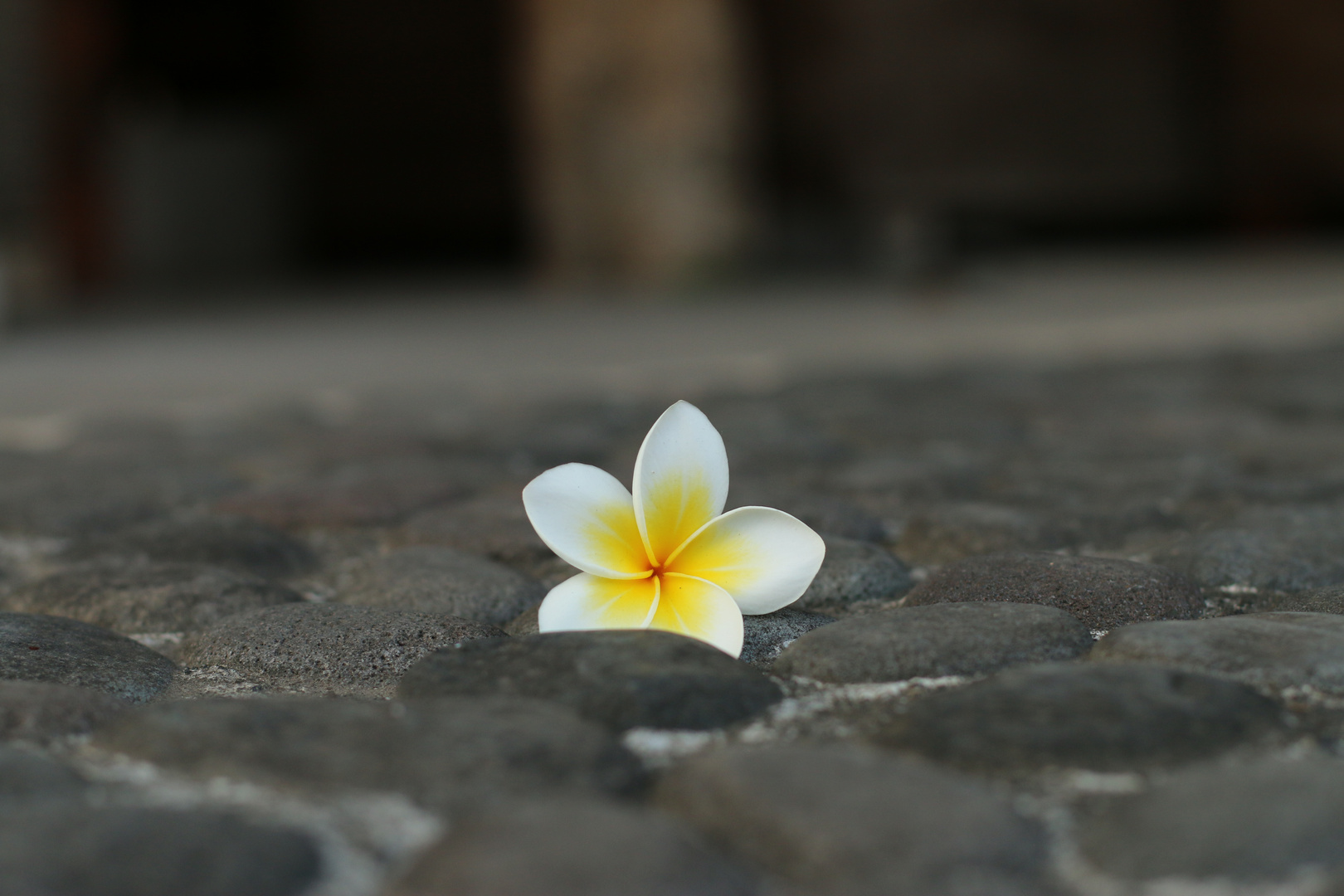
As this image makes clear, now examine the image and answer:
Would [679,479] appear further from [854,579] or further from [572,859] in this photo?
[572,859]

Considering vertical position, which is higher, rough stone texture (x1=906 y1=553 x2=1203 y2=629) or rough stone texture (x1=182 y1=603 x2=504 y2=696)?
rough stone texture (x1=182 y1=603 x2=504 y2=696)

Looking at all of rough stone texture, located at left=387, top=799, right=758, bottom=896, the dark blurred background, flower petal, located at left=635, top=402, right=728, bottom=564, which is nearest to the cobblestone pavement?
rough stone texture, located at left=387, top=799, right=758, bottom=896

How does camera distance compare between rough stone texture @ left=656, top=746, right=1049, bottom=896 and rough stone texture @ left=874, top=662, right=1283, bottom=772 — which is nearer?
rough stone texture @ left=656, top=746, right=1049, bottom=896

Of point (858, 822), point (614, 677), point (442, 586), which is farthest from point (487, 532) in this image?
point (858, 822)

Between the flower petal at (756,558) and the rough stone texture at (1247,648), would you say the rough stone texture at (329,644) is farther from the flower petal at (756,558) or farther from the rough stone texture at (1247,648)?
the rough stone texture at (1247,648)

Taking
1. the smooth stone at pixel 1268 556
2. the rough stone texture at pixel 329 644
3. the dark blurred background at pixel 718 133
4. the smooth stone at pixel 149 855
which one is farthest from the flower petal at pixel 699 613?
the dark blurred background at pixel 718 133

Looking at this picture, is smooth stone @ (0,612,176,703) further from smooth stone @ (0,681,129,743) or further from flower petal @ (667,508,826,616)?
flower petal @ (667,508,826,616)
